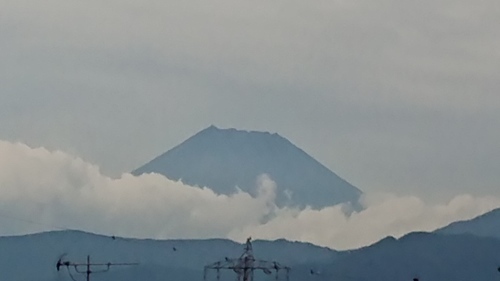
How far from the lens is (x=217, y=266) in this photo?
97.8 meters

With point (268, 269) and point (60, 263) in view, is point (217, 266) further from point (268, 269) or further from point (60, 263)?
point (60, 263)

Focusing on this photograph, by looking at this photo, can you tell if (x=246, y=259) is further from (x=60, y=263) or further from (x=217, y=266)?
(x=60, y=263)

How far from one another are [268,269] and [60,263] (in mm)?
13914

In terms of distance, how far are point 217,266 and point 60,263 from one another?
1056cm

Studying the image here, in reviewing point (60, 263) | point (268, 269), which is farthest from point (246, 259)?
point (60, 263)

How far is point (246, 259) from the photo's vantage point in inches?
3868

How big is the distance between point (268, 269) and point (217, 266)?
11.2 feet

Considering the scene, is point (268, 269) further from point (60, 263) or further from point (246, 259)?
point (60, 263)

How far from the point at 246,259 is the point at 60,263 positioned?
1245cm

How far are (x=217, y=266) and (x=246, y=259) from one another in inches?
79.8

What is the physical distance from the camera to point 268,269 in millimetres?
98125
